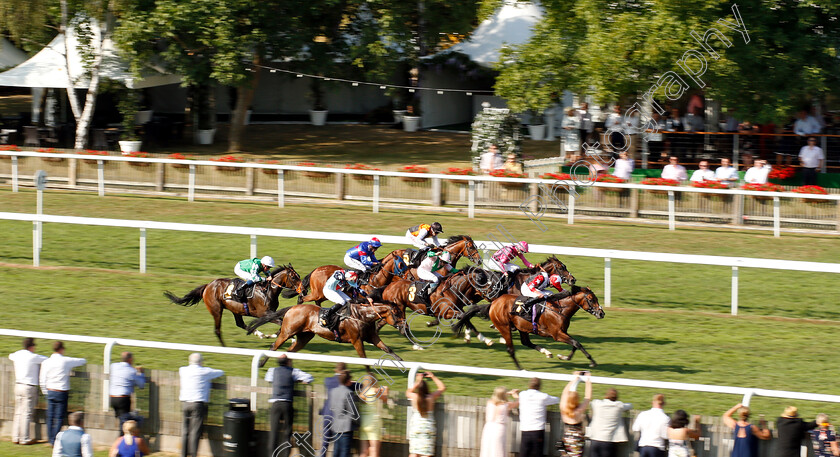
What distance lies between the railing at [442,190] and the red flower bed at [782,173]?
1.91 meters

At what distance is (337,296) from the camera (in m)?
10.1

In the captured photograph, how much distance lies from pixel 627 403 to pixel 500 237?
7.84 meters

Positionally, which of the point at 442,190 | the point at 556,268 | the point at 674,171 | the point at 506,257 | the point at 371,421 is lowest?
the point at 371,421

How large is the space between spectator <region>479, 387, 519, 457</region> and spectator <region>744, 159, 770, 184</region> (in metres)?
10.2

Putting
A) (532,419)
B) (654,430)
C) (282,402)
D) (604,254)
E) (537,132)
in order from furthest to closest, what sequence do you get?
(537,132) → (604,254) → (282,402) → (532,419) → (654,430)

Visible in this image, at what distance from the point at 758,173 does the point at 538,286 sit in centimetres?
769

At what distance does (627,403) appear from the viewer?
778 cm

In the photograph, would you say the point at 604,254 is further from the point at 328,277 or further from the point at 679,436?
the point at 679,436

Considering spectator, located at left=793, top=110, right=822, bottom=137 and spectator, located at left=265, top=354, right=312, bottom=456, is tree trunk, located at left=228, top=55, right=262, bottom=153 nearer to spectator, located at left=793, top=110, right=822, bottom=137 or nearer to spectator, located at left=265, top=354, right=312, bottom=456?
spectator, located at left=793, top=110, right=822, bottom=137

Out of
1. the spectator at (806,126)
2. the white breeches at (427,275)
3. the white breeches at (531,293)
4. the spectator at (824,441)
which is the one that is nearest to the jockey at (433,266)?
the white breeches at (427,275)

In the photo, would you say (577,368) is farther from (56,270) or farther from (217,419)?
(56,270)

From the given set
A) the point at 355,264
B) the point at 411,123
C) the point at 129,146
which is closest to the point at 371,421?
the point at 355,264

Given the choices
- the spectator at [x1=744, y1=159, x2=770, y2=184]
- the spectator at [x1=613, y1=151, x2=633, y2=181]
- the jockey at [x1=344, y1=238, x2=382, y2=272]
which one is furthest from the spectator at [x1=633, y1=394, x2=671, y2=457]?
the spectator at [x1=744, y1=159, x2=770, y2=184]

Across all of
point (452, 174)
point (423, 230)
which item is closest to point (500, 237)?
point (452, 174)
